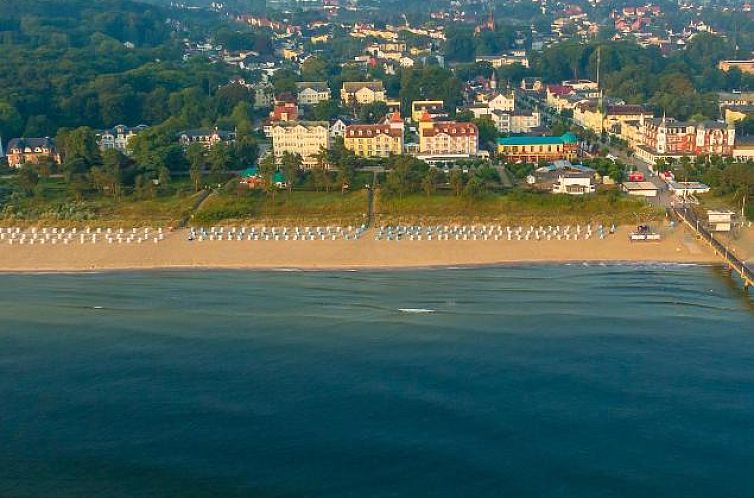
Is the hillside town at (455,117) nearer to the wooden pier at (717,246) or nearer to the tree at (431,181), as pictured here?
the tree at (431,181)

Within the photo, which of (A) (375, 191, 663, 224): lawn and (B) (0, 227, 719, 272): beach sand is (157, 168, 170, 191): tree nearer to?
(B) (0, 227, 719, 272): beach sand

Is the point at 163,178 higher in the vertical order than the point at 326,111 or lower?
lower

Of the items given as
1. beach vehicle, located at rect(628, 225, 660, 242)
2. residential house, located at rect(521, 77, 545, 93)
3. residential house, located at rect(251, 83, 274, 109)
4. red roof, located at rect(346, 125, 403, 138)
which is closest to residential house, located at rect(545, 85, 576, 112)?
residential house, located at rect(521, 77, 545, 93)

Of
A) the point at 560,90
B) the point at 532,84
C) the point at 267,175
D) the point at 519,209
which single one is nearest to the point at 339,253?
the point at 519,209

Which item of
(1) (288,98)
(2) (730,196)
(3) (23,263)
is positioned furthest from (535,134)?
(3) (23,263)

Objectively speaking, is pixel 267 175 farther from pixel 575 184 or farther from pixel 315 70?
pixel 315 70

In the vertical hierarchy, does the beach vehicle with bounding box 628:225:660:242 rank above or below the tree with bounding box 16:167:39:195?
below

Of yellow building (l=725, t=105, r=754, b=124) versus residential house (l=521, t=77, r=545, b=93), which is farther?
residential house (l=521, t=77, r=545, b=93)

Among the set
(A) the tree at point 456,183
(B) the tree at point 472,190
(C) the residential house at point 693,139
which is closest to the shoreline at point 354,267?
(B) the tree at point 472,190
